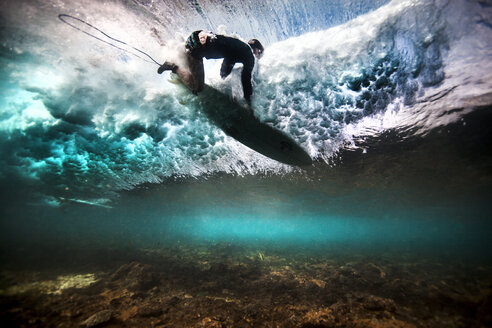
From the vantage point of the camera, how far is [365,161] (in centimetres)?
1209

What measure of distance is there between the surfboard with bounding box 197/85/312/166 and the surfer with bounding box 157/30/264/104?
1.48 meters

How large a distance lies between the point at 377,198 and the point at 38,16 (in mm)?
29811

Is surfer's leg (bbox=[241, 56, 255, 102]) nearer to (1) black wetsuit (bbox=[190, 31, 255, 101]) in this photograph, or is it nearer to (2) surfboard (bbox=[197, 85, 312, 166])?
(1) black wetsuit (bbox=[190, 31, 255, 101])

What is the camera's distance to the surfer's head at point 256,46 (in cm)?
525

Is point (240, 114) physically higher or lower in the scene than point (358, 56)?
lower

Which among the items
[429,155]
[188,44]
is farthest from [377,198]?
[188,44]

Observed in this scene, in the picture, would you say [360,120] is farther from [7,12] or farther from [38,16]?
[7,12]

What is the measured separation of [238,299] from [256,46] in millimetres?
9468

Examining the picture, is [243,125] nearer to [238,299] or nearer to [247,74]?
[247,74]

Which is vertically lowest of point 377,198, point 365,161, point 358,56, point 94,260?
point 94,260

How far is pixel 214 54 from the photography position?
169 inches

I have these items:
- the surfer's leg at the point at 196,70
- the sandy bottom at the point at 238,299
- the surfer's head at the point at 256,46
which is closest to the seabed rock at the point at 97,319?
the sandy bottom at the point at 238,299

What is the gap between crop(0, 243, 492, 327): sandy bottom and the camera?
560 centimetres

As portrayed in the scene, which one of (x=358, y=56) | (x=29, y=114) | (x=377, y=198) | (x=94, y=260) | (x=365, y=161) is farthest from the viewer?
(x=377, y=198)
